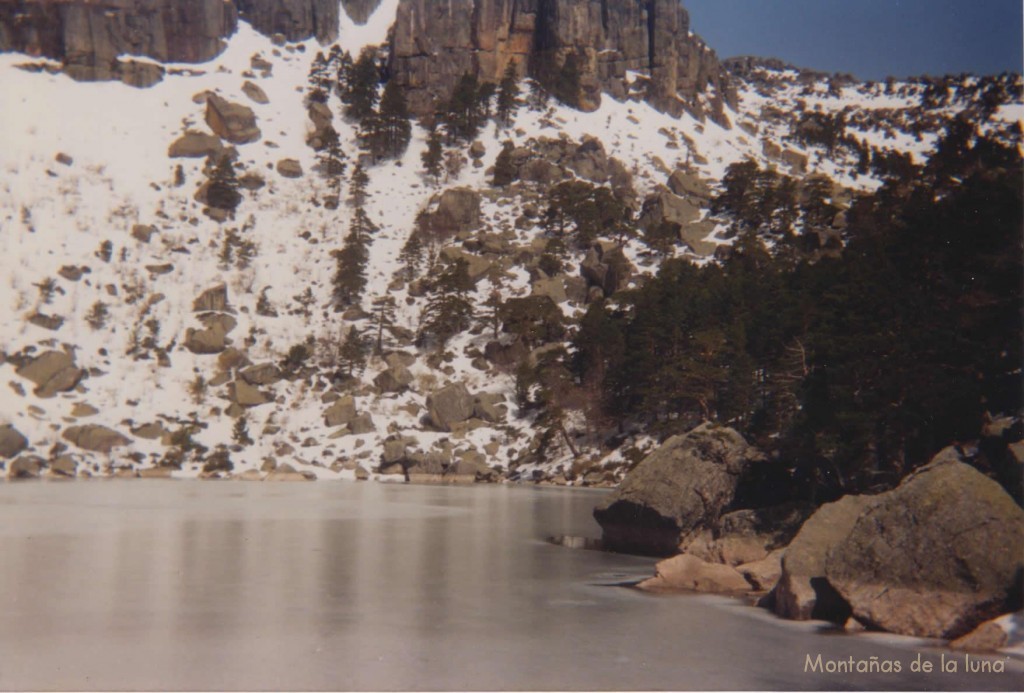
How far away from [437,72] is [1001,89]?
3694 inches

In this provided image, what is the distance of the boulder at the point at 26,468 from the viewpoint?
53.1 metres

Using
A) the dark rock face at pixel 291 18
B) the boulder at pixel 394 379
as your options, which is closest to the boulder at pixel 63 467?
the boulder at pixel 394 379

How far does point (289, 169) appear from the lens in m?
93.2

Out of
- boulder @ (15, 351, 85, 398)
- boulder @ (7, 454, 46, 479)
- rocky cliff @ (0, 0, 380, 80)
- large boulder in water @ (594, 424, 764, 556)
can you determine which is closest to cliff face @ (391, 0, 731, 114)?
rocky cliff @ (0, 0, 380, 80)

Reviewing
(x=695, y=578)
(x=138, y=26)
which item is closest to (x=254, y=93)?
(x=138, y=26)

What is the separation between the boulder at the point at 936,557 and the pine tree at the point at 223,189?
256ft

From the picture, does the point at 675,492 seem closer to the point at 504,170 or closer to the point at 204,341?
the point at 204,341

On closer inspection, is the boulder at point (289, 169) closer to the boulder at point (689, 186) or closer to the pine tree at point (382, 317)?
the pine tree at point (382, 317)

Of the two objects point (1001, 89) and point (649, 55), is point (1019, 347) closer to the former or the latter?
Answer: point (1001, 89)

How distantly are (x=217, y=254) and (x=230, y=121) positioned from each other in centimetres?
2206

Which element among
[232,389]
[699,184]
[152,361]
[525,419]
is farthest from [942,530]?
[699,184]

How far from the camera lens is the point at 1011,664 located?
476 inches

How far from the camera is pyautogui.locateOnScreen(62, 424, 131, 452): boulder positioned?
186 ft

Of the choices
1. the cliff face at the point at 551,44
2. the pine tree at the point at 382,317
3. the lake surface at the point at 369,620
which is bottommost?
the lake surface at the point at 369,620
